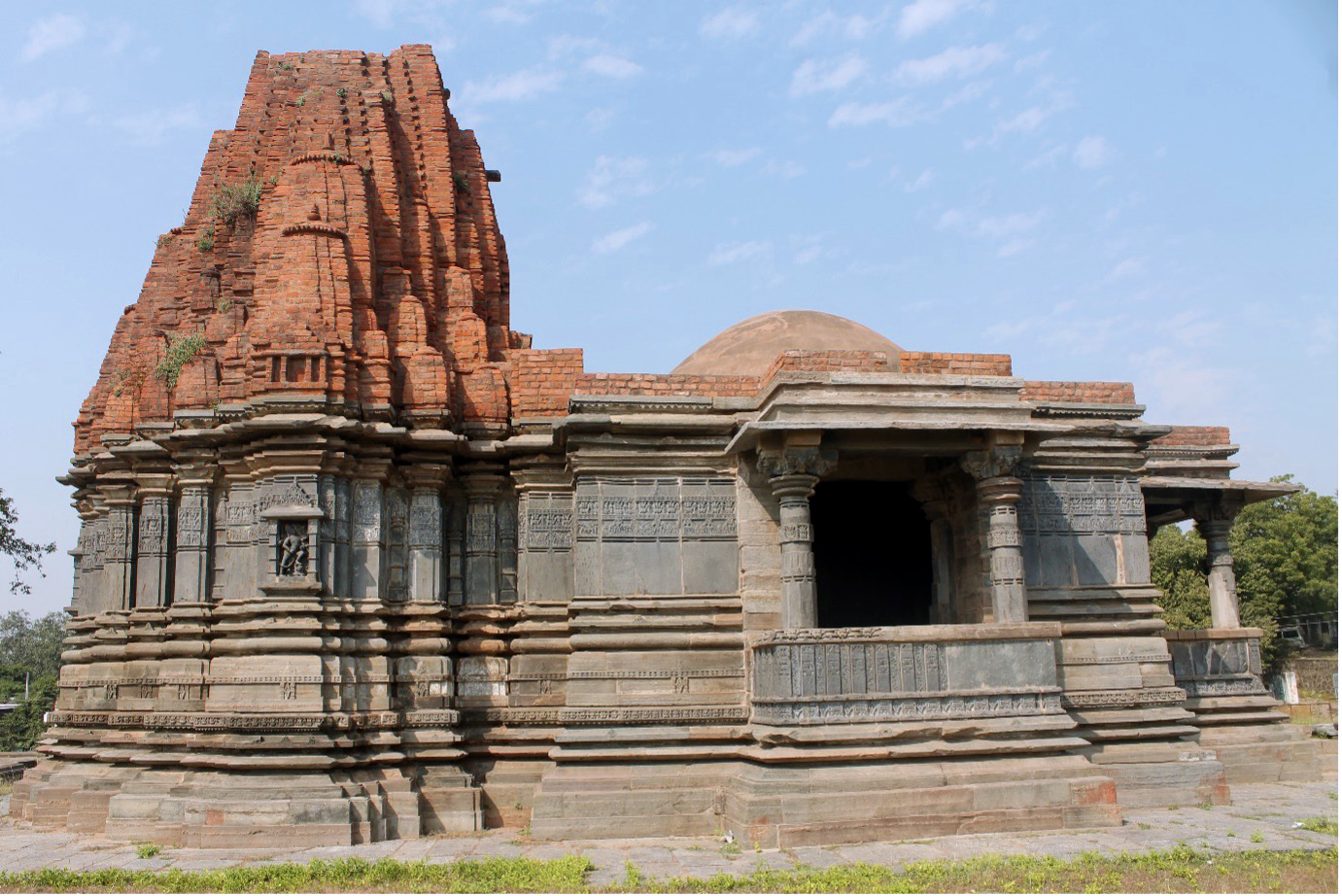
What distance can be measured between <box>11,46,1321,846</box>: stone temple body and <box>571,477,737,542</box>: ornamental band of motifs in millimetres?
35

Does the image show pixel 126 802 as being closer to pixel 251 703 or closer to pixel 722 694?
pixel 251 703

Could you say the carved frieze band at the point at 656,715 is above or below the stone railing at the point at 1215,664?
below

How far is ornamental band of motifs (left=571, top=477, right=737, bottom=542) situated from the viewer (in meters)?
13.0

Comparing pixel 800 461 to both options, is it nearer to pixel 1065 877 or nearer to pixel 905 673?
pixel 905 673

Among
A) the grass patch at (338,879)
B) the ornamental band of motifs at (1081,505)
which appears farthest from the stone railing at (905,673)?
the grass patch at (338,879)

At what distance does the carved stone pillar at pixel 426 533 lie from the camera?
13.5 metres

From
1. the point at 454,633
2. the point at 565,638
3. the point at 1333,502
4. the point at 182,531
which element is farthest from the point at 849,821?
the point at 1333,502

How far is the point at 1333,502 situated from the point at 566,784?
169 ft

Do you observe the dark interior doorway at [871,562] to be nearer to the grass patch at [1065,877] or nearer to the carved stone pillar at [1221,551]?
the carved stone pillar at [1221,551]

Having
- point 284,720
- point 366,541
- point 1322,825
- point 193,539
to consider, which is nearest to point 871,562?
point 1322,825

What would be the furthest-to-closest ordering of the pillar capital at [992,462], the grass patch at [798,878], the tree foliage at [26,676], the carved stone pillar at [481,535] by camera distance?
the tree foliage at [26,676]
the carved stone pillar at [481,535]
the pillar capital at [992,462]
the grass patch at [798,878]

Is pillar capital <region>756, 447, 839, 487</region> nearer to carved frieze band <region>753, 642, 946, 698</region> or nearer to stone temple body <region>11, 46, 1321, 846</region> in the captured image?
stone temple body <region>11, 46, 1321, 846</region>

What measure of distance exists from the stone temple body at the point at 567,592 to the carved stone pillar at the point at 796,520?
1.3 inches

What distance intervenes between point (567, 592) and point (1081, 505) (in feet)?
20.8
